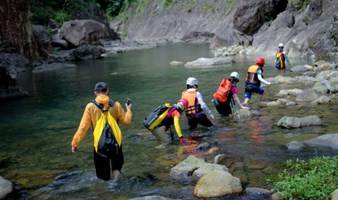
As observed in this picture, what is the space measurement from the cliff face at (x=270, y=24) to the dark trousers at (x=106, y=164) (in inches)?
862

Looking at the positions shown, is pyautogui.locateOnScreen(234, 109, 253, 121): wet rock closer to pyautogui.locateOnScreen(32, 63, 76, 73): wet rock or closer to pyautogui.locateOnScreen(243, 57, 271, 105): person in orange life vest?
pyautogui.locateOnScreen(243, 57, 271, 105): person in orange life vest

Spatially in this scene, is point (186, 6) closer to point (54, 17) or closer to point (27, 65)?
point (54, 17)

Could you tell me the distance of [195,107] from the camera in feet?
41.7

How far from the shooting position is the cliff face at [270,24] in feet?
99.7

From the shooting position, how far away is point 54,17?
67250mm

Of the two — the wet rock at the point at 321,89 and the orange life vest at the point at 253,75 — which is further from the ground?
the orange life vest at the point at 253,75

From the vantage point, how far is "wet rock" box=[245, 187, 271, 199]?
25.2 ft

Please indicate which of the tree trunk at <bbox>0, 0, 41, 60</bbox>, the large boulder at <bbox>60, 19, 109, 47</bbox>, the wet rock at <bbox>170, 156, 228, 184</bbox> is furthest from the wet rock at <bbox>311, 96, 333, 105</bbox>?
the large boulder at <bbox>60, 19, 109, 47</bbox>

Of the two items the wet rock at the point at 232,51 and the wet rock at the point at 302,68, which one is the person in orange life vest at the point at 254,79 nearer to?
the wet rock at the point at 302,68

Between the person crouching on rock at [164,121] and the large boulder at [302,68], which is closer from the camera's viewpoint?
the person crouching on rock at [164,121]

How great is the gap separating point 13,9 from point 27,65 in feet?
17.6

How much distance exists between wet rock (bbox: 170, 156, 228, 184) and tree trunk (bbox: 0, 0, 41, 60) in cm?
2647

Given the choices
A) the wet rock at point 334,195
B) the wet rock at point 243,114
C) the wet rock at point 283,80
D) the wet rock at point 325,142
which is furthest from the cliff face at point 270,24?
the wet rock at point 334,195

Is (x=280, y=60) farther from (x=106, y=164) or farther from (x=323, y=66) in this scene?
(x=106, y=164)
